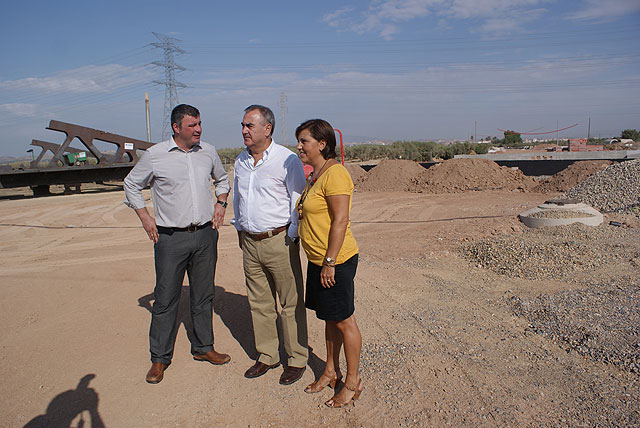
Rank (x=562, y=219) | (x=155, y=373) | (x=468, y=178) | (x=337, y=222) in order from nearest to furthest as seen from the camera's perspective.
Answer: (x=337, y=222) → (x=155, y=373) → (x=562, y=219) → (x=468, y=178)

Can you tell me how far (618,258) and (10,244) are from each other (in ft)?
34.9

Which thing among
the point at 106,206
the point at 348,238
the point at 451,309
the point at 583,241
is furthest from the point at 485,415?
the point at 106,206

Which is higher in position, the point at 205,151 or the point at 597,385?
the point at 205,151

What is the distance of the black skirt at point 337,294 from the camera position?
2.75m

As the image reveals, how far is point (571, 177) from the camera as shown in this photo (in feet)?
49.4

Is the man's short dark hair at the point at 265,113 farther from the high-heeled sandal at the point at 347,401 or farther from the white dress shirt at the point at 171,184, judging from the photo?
the high-heeled sandal at the point at 347,401

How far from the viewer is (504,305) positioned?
4.75 meters

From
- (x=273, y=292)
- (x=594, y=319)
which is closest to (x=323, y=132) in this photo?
(x=273, y=292)

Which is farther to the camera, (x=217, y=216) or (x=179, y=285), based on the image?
(x=217, y=216)

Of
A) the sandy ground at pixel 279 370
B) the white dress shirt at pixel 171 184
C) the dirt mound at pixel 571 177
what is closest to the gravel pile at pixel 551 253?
the sandy ground at pixel 279 370

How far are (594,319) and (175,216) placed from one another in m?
3.90

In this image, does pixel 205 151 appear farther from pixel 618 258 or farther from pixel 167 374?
pixel 618 258

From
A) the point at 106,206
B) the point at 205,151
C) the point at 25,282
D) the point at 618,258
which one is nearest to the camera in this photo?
the point at 205,151

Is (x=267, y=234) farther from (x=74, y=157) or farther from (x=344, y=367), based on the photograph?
(x=74, y=157)
